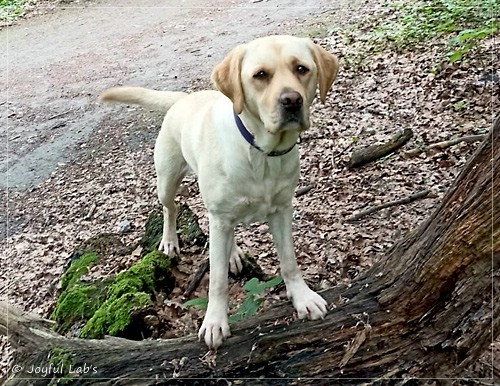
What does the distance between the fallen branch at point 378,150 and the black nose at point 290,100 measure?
257 cm

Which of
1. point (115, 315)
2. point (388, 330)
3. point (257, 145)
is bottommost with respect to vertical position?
point (115, 315)

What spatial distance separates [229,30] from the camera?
8.05m

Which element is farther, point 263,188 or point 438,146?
point 438,146


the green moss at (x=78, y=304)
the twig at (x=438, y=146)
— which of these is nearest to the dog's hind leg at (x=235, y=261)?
the green moss at (x=78, y=304)

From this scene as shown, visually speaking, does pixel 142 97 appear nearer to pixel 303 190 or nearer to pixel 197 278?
pixel 197 278

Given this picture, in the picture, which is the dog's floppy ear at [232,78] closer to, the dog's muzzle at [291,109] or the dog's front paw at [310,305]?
the dog's muzzle at [291,109]

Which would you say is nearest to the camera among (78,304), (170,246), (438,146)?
(78,304)

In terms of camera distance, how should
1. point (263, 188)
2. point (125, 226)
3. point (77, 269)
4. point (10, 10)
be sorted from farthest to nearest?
point (10, 10), point (125, 226), point (77, 269), point (263, 188)

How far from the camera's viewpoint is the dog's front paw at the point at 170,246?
Result: 169 inches

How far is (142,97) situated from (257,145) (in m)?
1.67

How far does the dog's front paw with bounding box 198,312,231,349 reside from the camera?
2.81m

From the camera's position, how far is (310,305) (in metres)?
2.84

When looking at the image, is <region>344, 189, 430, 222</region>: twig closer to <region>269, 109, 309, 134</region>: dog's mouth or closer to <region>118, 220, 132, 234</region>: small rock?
<region>269, 109, 309, 134</region>: dog's mouth

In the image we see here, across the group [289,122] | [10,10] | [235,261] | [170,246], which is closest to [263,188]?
[289,122]
